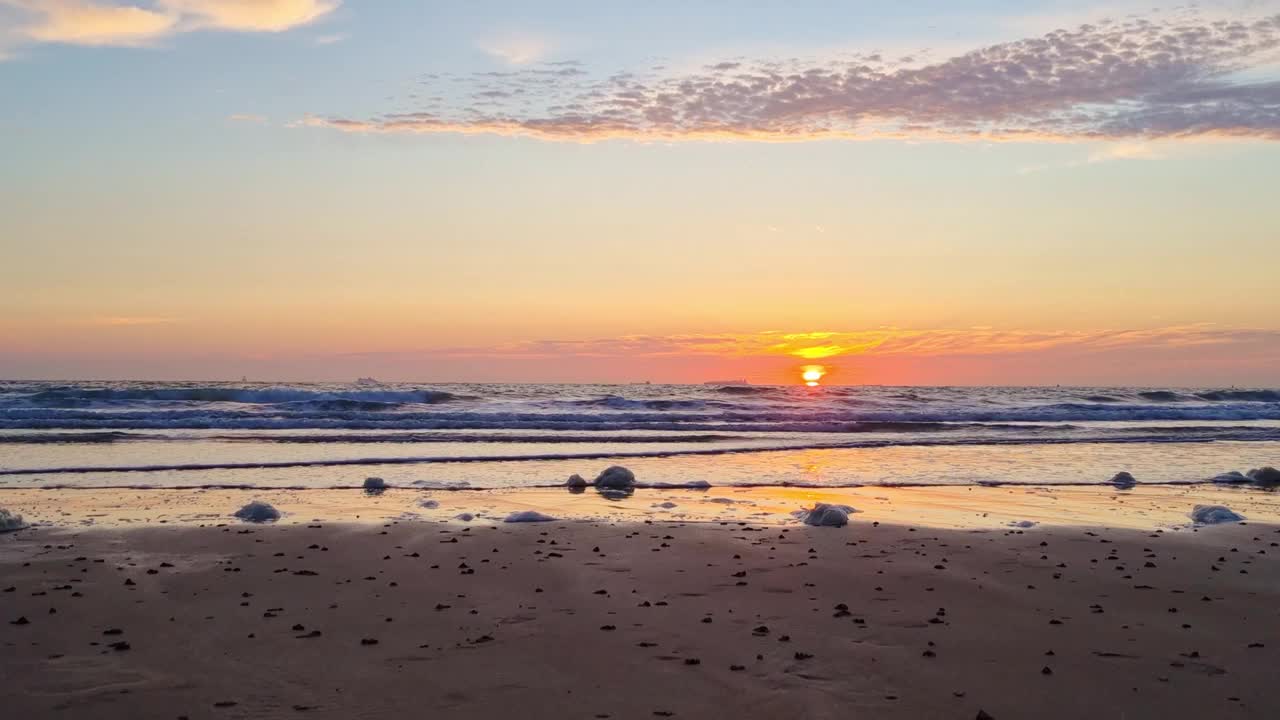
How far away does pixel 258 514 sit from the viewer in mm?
12898

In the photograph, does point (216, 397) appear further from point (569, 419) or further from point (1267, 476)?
point (1267, 476)

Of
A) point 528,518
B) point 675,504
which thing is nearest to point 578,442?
point 675,504

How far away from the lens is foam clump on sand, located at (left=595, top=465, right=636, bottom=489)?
17.6m

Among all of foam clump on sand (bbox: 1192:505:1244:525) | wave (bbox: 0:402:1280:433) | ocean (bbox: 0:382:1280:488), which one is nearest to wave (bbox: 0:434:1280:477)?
ocean (bbox: 0:382:1280:488)

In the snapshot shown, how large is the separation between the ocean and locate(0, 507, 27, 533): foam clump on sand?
16.1 feet

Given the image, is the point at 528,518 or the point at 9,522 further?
the point at 528,518

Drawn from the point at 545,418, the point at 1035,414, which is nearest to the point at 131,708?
the point at 545,418

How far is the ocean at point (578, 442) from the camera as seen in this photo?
1950 centimetres

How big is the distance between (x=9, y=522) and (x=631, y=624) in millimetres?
8855

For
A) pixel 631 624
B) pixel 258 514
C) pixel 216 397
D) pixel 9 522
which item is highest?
pixel 216 397

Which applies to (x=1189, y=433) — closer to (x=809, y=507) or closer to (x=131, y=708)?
(x=809, y=507)

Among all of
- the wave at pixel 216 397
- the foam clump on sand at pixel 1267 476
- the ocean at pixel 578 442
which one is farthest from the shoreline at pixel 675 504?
the wave at pixel 216 397

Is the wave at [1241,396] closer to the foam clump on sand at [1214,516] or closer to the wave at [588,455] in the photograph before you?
the wave at [588,455]

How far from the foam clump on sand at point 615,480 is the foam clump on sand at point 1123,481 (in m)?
9.60
